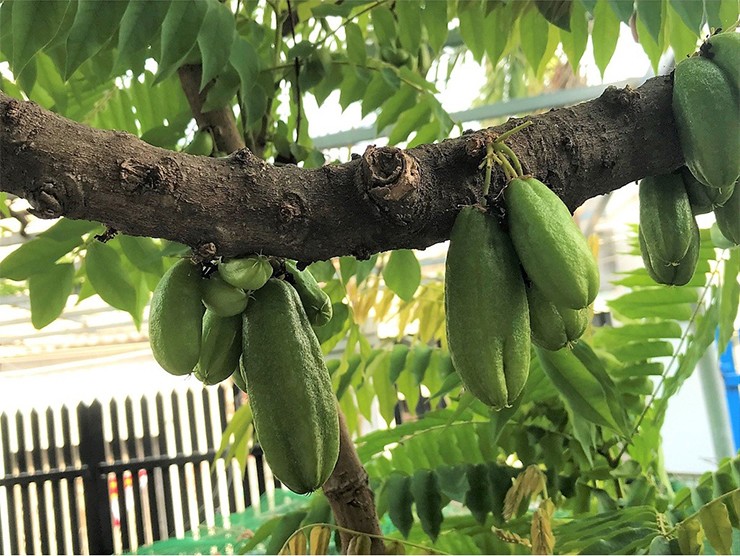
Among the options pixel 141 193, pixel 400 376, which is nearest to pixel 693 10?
pixel 141 193

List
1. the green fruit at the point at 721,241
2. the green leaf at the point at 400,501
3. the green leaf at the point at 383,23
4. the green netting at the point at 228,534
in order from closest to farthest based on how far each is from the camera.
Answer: the green fruit at the point at 721,241, the green leaf at the point at 400,501, the green leaf at the point at 383,23, the green netting at the point at 228,534

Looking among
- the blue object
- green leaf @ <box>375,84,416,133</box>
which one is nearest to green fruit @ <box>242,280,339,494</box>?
green leaf @ <box>375,84,416,133</box>

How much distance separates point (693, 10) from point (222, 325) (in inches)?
28.8

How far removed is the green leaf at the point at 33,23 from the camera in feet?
2.25

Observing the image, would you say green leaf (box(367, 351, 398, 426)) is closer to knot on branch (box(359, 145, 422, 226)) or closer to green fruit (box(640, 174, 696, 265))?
green fruit (box(640, 174, 696, 265))

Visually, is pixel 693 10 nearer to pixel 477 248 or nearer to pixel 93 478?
pixel 477 248

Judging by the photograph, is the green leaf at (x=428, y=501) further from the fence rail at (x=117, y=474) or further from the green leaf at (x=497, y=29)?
the fence rail at (x=117, y=474)

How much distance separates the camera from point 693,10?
0.88 m

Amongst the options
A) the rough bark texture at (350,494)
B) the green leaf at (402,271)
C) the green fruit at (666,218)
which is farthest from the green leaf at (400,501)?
the green fruit at (666,218)

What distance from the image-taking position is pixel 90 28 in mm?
781

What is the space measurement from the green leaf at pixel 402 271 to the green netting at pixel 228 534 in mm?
1412

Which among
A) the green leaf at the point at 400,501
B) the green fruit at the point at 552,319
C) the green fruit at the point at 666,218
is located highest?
the green fruit at the point at 666,218

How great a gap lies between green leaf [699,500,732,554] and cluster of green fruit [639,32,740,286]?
418 millimetres

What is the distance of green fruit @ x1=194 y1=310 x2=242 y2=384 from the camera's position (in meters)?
0.58
